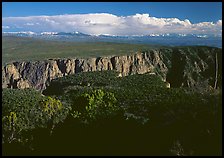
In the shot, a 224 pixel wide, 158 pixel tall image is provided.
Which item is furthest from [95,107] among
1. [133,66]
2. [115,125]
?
[133,66]

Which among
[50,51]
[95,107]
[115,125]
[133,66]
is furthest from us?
[50,51]

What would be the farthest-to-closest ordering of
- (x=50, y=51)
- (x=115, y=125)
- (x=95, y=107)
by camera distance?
(x=50, y=51), (x=95, y=107), (x=115, y=125)

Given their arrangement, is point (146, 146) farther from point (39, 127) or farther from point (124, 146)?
point (39, 127)

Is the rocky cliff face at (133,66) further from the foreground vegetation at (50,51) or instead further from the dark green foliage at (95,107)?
the dark green foliage at (95,107)

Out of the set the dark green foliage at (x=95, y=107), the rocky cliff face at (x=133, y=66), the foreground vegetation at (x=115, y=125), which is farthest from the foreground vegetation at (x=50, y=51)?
the dark green foliage at (x=95, y=107)

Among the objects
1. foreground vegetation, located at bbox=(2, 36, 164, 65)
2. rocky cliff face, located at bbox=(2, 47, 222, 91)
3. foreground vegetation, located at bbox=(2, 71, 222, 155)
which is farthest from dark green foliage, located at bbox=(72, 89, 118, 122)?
foreground vegetation, located at bbox=(2, 36, 164, 65)

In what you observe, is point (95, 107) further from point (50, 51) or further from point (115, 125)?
point (50, 51)

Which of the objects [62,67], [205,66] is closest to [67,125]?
[62,67]

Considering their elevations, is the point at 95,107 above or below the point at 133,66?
below
